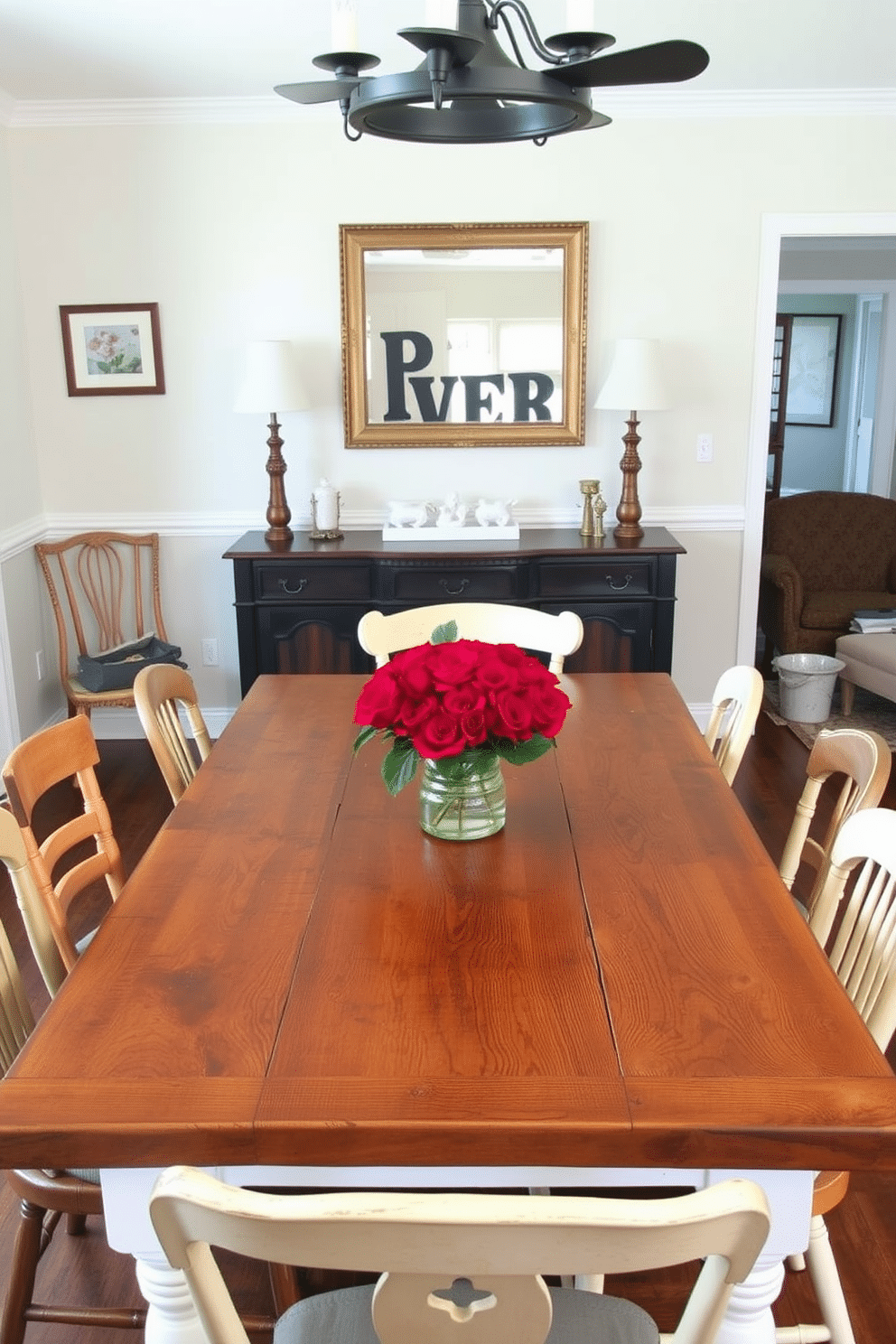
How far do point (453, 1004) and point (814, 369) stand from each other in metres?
9.47

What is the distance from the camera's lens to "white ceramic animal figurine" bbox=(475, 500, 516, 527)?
4.55 m

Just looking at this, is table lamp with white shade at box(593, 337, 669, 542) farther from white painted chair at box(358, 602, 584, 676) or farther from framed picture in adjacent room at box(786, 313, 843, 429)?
framed picture in adjacent room at box(786, 313, 843, 429)

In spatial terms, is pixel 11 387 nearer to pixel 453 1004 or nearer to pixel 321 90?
pixel 321 90

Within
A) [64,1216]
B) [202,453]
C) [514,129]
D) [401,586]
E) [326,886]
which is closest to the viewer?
[326,886]

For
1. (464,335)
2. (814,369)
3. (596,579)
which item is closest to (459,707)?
(596,579)

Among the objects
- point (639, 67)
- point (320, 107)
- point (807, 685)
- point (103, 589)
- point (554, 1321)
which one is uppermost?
point (320, 107)

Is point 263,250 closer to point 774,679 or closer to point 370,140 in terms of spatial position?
point 370,140

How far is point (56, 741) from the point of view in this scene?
2113 mm

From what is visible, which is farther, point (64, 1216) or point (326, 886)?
point (64, 1216)

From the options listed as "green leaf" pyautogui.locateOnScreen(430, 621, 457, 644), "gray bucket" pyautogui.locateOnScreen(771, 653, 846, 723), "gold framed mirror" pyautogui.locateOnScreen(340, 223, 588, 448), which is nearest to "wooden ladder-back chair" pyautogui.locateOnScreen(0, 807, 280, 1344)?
"green leaf" pyautogui.locateOnScreen(430, 621, 457, 644)

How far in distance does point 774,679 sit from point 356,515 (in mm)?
2423

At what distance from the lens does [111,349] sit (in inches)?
184

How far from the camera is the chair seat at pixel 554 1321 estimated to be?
135 centimetres

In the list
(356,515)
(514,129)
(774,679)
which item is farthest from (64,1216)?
(774,679)
